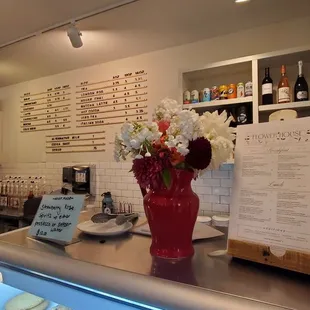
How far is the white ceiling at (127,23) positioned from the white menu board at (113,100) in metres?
0.25

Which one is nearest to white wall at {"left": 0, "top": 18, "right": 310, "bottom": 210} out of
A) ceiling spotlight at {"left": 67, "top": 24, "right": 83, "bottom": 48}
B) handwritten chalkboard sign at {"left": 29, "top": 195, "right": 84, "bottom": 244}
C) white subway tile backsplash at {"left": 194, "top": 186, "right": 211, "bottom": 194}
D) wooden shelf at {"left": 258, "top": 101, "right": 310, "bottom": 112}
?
white subway tile backsplash at {"left": 194, "top": 186, "right": 211, "bottom": 194}

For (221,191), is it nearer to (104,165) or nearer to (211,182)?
(211,182)

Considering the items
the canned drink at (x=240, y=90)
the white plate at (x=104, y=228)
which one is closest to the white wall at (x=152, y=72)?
the canned drink at (x=240, y=90)

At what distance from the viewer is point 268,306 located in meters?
0.47

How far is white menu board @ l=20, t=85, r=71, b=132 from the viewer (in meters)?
3.07

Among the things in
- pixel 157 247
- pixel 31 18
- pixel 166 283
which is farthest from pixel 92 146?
pixel 166 283

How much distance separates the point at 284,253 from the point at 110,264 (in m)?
0.40

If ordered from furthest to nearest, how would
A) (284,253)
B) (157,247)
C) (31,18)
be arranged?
(31,18) → (157,247) → (284,253)

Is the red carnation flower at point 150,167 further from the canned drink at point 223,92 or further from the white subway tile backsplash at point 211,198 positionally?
the white subway tile backsplash at point 211,198

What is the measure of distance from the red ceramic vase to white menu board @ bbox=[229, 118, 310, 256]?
112 mm

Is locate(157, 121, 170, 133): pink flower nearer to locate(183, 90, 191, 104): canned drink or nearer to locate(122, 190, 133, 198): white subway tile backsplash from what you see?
locate(183, 90, 191, 104): canned drink

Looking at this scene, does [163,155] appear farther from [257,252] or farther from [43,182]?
[43,182]

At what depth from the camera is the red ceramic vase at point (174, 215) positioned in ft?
2.31

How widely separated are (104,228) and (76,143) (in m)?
2.11
